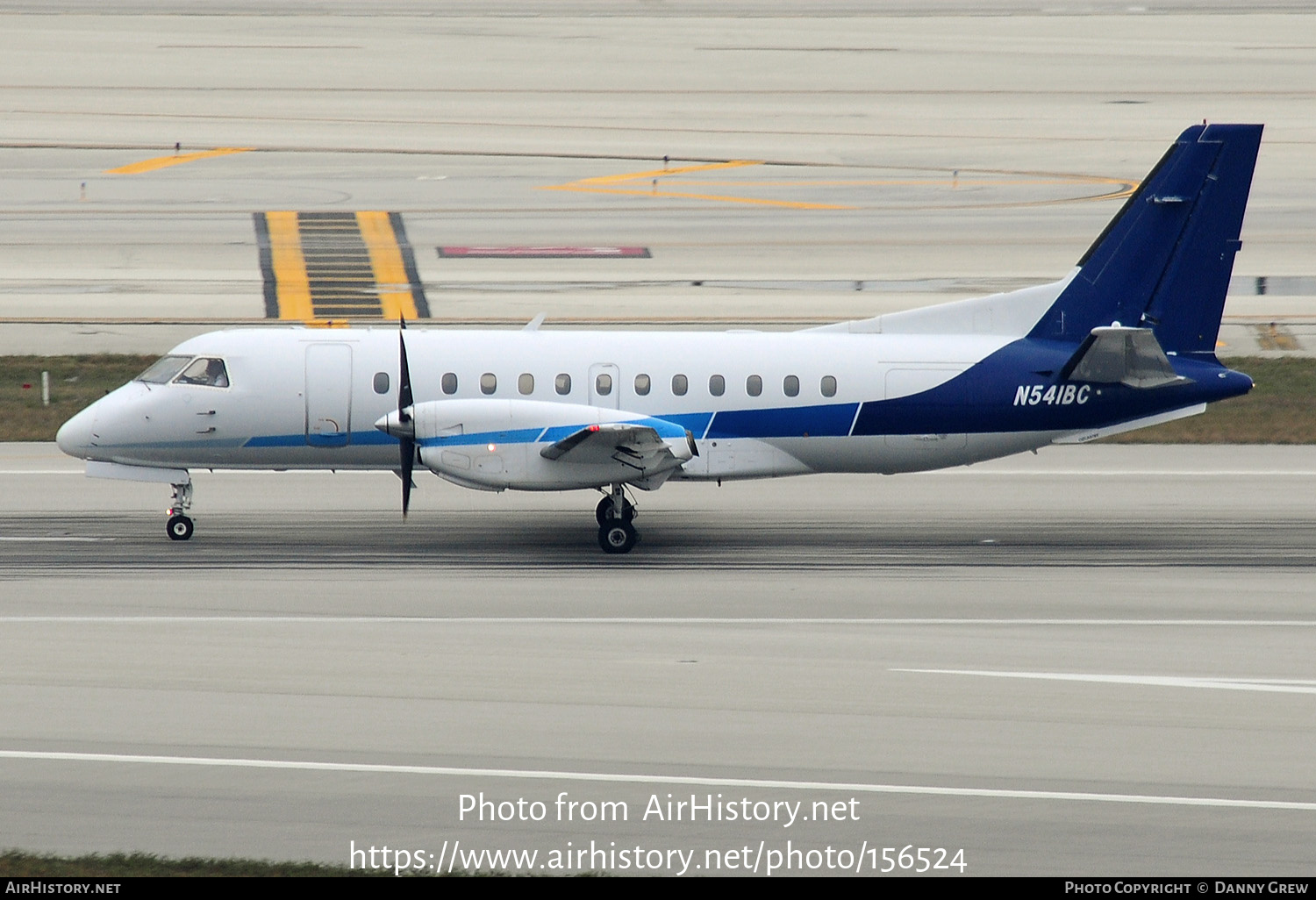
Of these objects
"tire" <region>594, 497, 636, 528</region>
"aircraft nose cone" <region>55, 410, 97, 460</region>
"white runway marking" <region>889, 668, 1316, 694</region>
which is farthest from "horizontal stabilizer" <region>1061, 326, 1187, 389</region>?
"aircraft nose cone" <region>55, 410, 97, 460</region>

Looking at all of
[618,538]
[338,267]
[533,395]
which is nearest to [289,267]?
[338,267]

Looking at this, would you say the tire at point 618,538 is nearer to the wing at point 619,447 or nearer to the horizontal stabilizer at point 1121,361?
the wing at point 619,447

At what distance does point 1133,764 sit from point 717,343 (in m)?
9.78

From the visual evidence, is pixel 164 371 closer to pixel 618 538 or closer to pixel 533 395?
pixel 533 395

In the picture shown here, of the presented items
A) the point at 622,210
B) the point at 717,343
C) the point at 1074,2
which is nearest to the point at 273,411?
the point at 717,343

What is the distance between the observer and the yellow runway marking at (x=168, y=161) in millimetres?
50531

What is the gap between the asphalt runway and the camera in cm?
1277

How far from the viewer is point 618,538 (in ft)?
70.7

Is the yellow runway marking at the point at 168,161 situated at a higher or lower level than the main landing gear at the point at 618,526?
higher

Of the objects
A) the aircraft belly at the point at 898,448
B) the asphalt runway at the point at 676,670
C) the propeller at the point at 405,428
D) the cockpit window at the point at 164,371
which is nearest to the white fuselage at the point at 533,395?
the aircraft belly at the point at 898,448

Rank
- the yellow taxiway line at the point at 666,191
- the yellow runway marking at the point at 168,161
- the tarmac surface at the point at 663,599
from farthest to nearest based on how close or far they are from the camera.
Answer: the yellow runway marking at the point at 168,161, the yellow taxiway line at the point at 666,191, the tarmac surface at the point at 663,599

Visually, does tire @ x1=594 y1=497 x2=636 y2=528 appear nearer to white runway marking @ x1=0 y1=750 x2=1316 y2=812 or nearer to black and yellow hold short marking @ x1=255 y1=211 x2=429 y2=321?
white runway marking @ x1=0 y1=750 x2=1316 y2=812

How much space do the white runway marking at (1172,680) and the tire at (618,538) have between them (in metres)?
5.66
